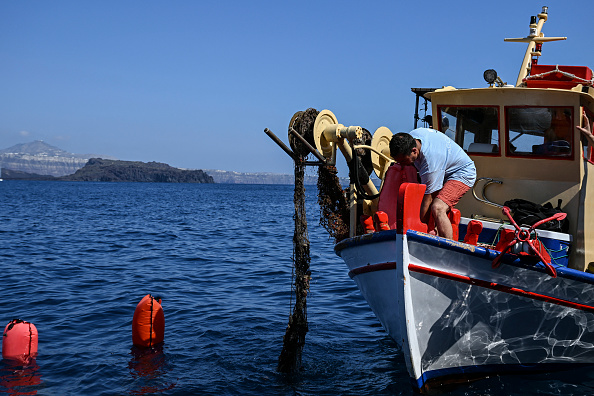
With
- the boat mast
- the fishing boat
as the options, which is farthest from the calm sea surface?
the boat mast

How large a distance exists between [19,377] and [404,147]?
617 cm

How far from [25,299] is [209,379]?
21.6ft

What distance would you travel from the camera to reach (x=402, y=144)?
7.21 meters

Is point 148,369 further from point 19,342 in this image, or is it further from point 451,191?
point 451,191

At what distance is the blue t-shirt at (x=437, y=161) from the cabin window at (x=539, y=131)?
1.61 m

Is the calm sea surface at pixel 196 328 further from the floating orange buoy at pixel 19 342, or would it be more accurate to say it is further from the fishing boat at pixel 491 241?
the fishing boat at pixel 491 241

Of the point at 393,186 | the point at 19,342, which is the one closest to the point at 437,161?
the point at 393,186

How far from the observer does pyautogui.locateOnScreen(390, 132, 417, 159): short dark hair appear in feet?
23.7

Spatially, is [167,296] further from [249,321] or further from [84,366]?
[84,366]

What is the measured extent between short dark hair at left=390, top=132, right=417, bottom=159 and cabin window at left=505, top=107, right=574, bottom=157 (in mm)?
2549

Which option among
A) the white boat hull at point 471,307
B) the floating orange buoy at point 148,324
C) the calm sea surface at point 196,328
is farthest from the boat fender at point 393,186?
the floating orange buoy at point 148,324

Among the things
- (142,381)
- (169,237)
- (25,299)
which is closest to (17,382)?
(142,381)

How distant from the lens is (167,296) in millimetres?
14312

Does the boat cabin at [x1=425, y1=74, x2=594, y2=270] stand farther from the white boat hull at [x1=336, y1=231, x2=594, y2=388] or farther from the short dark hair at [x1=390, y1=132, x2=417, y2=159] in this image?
the short dark hair at [x1=390, y1=132, x2=417, y2=159]
